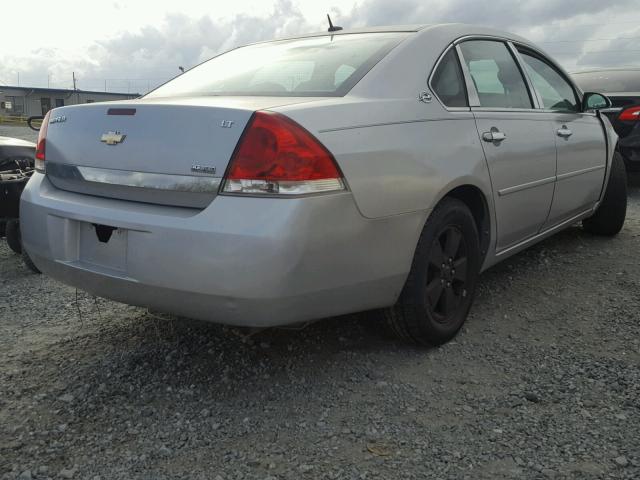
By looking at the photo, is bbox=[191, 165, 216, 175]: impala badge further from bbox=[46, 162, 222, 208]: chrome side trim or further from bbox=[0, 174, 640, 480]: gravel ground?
bbox=[0, 174, 640, 480]: gravel ground

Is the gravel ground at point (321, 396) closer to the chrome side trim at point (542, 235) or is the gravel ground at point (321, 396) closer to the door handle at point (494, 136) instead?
the chrome side trim at point (542, 235)

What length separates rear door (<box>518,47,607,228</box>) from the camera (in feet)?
12.7

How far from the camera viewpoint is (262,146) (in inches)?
85.4

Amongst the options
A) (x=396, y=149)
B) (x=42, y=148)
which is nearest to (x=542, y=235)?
(x=396, y=149)

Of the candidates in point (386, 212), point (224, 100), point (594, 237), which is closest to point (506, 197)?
point (386, 212)

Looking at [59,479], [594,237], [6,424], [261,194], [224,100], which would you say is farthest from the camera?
[594,237]

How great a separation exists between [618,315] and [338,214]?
208 centimetres

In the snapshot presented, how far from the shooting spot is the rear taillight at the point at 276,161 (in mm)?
2150

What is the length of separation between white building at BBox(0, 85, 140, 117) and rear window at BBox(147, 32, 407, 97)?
173 ft

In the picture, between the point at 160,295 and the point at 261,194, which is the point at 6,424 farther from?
the point at 261,194

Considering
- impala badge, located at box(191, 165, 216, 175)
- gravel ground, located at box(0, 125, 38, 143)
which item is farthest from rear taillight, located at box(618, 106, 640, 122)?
gravel ground, located at box(0, 125, 38, 143)

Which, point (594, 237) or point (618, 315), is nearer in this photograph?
point (618, 315)

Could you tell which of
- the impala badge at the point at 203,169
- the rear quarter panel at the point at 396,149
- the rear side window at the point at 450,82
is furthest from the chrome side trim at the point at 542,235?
the impala badge at the point at 203,169

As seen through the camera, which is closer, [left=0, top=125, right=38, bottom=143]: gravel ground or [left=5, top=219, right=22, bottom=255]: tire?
[left=5, top=219, right=22, bottom=255]: tire
